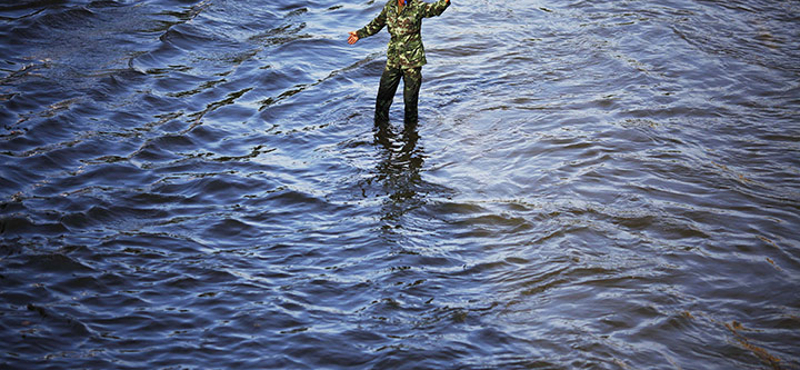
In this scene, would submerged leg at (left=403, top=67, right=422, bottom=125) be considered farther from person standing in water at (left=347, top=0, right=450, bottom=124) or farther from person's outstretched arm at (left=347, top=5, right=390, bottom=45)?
person's outstretched arm at (left=347, top=5, right=390, bottom=45)

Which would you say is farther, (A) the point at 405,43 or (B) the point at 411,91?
(B) the point at 411,91

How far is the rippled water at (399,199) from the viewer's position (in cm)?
521

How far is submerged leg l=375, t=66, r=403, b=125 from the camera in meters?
8.77

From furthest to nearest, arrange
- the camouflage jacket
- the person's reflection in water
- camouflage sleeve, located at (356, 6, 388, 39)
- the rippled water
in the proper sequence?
camouflage sleeve, located at (356, 6, 388, 39) → the camouflage jacket → the person's reflection in water → the rippled water

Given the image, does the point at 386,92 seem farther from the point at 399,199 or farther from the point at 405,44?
the point at 399,199

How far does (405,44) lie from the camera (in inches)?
333

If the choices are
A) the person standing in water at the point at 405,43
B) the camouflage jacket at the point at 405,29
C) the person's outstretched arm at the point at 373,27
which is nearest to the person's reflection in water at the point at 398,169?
the person standing in water at the point at 405,43

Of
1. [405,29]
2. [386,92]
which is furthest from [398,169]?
[405,29]

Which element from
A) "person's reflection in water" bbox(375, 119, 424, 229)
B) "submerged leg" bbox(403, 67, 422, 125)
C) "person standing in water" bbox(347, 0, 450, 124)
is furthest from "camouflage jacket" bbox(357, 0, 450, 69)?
"person's reflection in water" bbox(375, 119, 424, 229)

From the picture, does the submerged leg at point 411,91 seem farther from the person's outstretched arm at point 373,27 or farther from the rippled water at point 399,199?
the person's outstretched arm at point 373,27

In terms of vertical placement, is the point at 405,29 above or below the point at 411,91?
above

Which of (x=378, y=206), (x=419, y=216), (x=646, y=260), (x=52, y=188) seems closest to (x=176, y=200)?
(x=52, y=188)

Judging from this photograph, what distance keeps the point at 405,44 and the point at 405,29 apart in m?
0.19

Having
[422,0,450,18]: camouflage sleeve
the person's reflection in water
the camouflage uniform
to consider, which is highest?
[422,0,450,18]: camouflage sleeve
